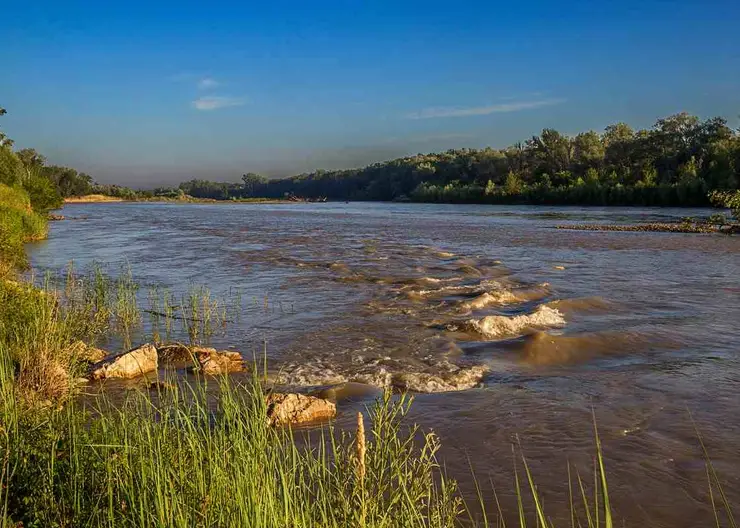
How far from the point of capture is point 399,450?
349cm

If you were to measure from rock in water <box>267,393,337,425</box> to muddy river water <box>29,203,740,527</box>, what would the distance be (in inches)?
11.0

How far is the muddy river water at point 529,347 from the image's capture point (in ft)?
20.7

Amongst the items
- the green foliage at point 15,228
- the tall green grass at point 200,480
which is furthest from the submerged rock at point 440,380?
the green foliage at point 15,228

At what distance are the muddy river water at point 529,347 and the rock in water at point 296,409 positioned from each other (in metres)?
0.28

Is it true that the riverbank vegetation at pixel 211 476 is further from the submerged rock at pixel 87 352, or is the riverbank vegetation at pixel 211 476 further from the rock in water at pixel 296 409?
the submerged rock at pixel 87 352

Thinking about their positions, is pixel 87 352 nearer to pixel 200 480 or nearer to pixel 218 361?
pixel 218 361

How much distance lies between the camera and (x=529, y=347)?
10.7 m

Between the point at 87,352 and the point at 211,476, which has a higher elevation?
the point at 211,476

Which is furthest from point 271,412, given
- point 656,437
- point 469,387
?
point 656,437

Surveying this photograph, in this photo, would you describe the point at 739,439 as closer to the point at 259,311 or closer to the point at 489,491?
the point at 489,491

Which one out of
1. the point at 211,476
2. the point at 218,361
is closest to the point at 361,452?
the point at 211,476

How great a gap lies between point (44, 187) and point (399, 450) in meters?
53.4

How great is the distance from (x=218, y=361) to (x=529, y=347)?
17.4 ft

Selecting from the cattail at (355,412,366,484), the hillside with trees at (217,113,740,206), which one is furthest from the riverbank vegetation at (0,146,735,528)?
the hillside with trees at (217,113,740,206)
